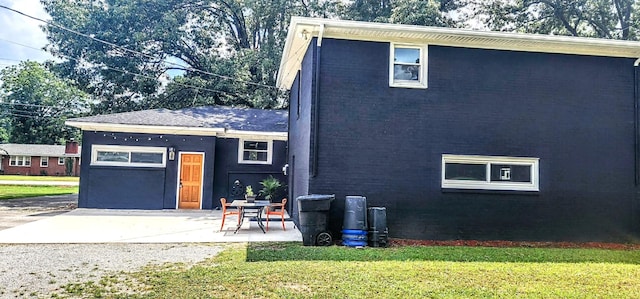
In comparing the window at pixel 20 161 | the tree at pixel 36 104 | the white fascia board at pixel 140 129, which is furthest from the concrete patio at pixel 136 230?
the window at pixel 20 161

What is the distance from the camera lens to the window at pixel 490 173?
26.6ft

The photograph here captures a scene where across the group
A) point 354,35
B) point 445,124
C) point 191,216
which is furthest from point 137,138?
point 445,124

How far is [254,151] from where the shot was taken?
13.7 meters

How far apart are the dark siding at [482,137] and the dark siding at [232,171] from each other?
5856 mm

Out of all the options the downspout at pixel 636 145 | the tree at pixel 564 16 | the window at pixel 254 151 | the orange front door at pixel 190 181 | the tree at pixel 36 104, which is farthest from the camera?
the tree at pixel 36 104

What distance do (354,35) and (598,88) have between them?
18.0 ft

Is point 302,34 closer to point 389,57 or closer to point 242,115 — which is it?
point 389,57

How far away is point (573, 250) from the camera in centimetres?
729

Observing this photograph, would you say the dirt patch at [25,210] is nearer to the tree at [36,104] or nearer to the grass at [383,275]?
the grass at [383,275]

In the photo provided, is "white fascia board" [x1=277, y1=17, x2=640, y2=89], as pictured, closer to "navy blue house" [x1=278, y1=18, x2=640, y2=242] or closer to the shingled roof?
"navy blue house" [x1=278, y1=18, x2=640, y2=242]

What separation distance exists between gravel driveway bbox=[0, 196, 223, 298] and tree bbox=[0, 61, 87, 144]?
3936cm

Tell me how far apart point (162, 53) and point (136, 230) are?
16.0 m

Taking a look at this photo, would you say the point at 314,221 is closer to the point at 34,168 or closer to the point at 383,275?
the point at 383,275

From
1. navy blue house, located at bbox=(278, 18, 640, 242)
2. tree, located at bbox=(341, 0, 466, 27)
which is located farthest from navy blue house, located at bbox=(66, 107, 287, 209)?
tree, located at bbox=(341, 0, 466, 27)
